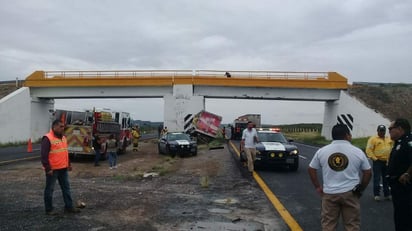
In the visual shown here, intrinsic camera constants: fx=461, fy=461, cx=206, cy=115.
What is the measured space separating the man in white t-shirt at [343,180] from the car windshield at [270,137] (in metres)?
12.3

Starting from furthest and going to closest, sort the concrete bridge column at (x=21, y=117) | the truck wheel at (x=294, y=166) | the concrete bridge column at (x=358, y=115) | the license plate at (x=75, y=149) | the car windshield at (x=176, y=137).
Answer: the concrete bridge column at (x=358, y=115) < the concrete bridge column at (x=21, y=117) < the car windshield at (x=176, y=137) < the license plate at (x=75, y=149) < the truck wheel at (x=294, y=166)

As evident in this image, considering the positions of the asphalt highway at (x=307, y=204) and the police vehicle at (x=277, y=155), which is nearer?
the asphalt highway at (x=307, y=204)

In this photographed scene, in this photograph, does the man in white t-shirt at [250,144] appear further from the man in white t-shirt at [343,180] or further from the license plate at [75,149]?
the man in white t-shirt at [343,180]

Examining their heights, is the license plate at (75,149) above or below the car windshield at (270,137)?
below

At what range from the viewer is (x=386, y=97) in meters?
47.8

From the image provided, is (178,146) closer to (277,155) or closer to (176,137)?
(176,137)

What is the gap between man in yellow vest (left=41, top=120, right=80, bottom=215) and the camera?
8531 millimetres

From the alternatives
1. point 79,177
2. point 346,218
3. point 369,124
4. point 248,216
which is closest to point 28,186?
point 79,177

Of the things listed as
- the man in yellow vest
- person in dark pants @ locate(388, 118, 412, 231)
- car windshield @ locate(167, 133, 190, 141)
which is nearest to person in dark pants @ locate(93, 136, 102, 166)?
car windshield @ locate(167, 133, 190, 141)

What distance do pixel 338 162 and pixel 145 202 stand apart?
537cm

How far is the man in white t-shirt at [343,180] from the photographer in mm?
5539

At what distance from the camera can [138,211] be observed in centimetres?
880

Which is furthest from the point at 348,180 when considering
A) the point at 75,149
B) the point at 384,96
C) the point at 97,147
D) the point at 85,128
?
the point at 384,96

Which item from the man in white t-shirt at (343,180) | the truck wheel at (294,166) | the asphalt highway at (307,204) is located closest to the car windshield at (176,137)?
the truck wheel at (294,166)
